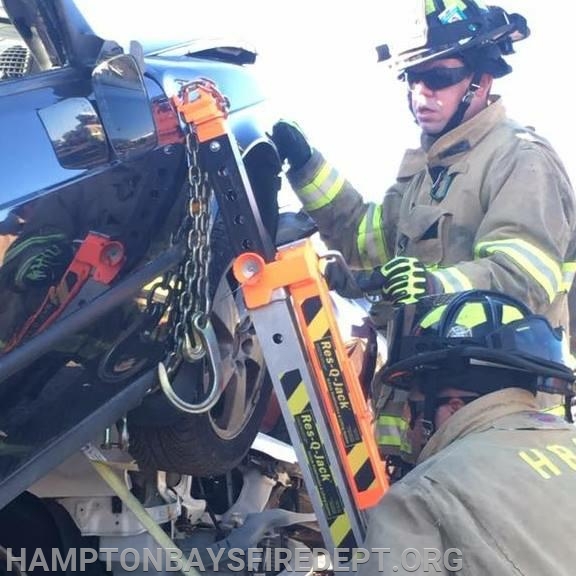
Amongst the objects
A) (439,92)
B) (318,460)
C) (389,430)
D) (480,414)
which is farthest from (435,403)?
(439,92)

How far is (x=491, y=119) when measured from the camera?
347 centimetres

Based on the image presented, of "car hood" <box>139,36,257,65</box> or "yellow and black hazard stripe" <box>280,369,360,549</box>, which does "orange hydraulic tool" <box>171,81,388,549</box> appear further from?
"car hood" <box>139,36,257,65</box>

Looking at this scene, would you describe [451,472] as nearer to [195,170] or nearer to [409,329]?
[409,329]

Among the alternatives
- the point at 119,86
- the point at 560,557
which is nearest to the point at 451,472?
the point at 560,557

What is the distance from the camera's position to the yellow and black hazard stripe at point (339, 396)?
2.19 meters

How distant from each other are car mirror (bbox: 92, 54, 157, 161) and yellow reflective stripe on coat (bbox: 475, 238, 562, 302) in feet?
4.29

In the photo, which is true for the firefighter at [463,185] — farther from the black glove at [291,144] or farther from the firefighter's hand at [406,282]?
the firefighter's hand at [406,282]

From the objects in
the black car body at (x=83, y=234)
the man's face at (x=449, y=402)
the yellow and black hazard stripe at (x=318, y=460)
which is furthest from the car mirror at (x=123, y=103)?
the man's face at (x=449, y=402)

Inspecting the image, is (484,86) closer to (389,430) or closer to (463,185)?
(463,185)

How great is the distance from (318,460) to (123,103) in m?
0.91

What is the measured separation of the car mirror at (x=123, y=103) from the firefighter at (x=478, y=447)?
740 mm

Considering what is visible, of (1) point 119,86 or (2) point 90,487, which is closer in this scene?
(1) point 119,86

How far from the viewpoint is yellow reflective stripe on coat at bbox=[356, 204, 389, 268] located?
12.5ft

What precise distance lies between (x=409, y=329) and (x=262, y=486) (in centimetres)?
116
